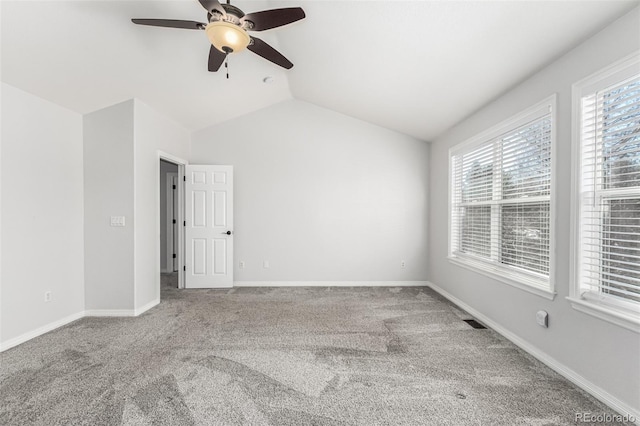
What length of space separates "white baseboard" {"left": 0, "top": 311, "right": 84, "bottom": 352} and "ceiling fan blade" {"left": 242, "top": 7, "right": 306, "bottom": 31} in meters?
3.54

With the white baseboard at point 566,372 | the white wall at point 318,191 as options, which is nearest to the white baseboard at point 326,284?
the white wall at point 318,191

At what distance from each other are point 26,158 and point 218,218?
7.54ft

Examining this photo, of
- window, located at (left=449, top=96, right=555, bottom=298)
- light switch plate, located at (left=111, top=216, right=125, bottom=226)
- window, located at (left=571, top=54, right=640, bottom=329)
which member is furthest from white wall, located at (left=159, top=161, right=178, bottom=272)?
window, located at (left=571, top=54, right=640, bottom=329)

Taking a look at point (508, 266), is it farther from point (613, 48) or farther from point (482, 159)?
point (613, 48)

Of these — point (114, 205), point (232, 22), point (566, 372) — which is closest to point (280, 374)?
point (566, 372)

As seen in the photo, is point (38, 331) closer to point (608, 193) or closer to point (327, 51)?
point (327, 51)

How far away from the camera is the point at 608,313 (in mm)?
1730

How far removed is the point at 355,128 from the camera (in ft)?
15.6

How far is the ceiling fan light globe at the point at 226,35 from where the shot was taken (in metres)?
1.73

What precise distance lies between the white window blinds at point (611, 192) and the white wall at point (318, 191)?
112 inches

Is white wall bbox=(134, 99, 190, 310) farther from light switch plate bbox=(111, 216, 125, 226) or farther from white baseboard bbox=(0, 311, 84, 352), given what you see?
white baseboard bbox=(0, 311, 84, 352)

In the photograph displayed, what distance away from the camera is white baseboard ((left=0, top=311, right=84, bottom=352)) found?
2.54 metres

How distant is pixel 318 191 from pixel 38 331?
12.6 ft

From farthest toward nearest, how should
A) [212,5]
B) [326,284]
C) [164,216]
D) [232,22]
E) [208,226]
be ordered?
1. [164,216]
2. [326,284]
3. [208,226]
4. [232,22]
5. [212,5]
